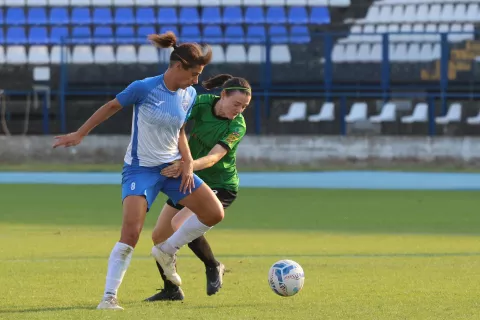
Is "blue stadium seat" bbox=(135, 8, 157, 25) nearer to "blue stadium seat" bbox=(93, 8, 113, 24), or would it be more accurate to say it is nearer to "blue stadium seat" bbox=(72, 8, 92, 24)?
"blue stadium seat" bbox=(93, 8, 113, 24)

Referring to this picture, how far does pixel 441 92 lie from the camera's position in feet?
85.8

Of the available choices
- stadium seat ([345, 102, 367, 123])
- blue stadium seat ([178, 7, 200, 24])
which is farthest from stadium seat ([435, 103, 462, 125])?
blue stadium seat ([178, 7, 200, 24])

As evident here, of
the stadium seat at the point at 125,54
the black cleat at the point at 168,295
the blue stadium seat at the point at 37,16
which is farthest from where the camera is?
the blue stadium seat at the point at 37,16

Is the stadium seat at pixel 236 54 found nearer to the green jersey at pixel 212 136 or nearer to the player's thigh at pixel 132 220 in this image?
the green jersey at pixel 212 136

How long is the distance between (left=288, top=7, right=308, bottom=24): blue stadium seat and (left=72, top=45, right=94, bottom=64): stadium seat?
19.9ft

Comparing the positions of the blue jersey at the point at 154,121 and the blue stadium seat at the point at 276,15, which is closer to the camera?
the blue jersey at the point at 154,121

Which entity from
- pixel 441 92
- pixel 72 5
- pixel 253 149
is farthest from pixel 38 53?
pixel 441 92

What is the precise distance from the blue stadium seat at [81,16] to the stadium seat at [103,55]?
344cm

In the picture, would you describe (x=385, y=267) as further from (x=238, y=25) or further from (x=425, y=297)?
(x=238, y=25)

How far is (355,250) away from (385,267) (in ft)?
4.96

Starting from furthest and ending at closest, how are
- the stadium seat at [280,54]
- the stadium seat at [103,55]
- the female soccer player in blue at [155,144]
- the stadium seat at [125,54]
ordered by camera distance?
the stadium seat at [125,54], the stadium seat at [103,55], the stadium seat at [280,54], the female soccer player in blue at [155,144]

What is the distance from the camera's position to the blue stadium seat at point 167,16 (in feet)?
103

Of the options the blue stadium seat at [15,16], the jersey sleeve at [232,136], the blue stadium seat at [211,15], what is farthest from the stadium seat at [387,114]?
the jersey sleeve at [232,136]

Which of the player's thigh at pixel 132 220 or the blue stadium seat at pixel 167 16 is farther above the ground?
the blue stadium seat at pixel 167 16
